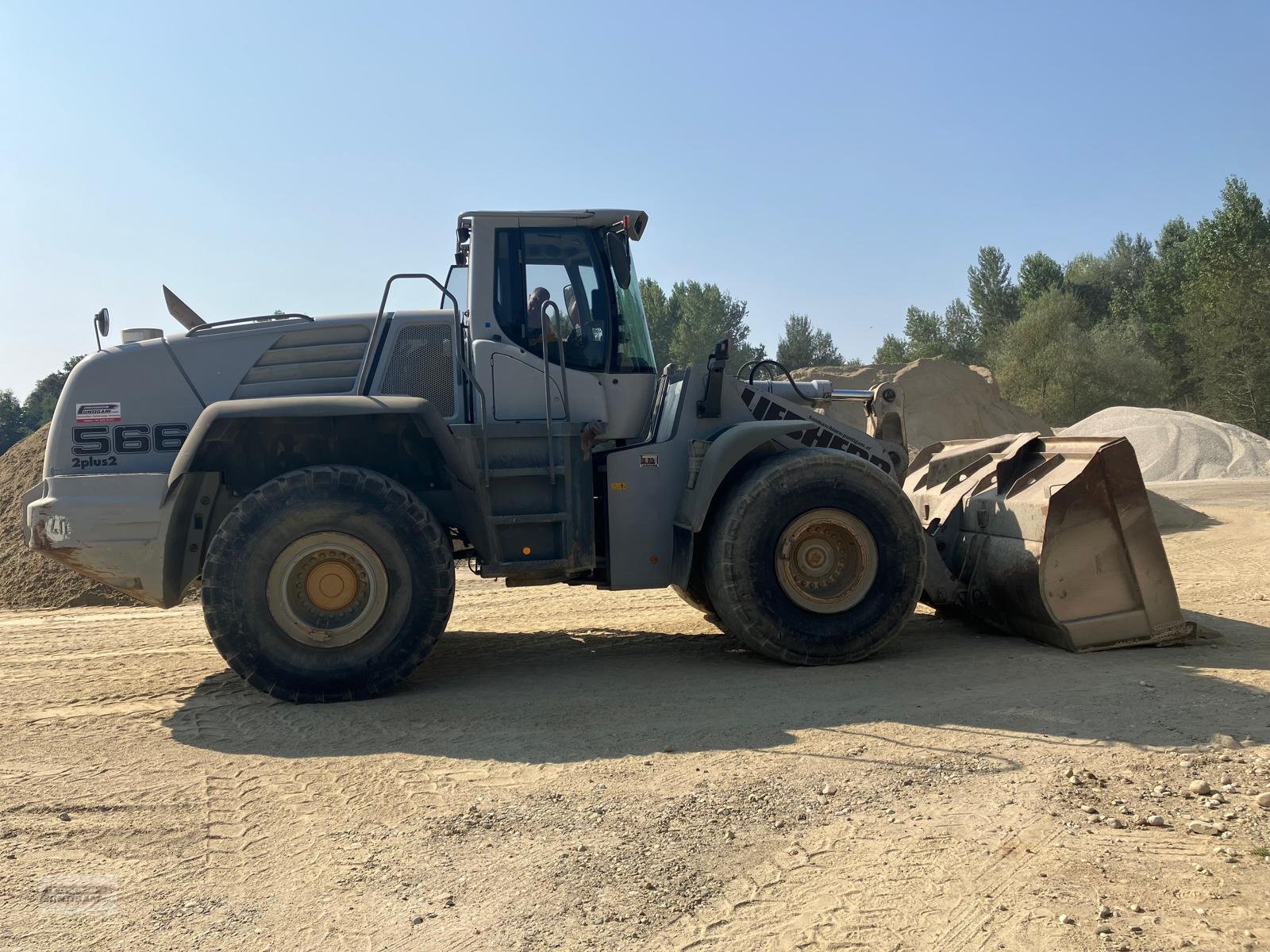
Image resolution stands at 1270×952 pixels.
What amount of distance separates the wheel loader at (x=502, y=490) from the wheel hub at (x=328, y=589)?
0.04 ft

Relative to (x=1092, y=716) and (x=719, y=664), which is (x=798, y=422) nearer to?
(x=719, y=664)

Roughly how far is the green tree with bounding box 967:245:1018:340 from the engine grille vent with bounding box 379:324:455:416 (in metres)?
58.0

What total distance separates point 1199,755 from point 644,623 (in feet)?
15.0

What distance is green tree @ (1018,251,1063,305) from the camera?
59156 millimetres

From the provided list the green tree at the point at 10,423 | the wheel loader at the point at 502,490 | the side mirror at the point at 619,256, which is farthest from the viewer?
the green tree at the point at 10,423

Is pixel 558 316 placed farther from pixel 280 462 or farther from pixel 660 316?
pixel 660 316

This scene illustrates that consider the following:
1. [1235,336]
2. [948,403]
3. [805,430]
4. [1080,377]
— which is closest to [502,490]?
[805,430]

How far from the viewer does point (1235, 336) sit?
37031 mm

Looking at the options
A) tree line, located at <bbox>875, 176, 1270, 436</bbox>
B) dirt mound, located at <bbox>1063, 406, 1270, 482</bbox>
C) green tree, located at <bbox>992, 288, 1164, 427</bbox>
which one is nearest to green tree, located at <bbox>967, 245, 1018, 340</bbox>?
tree line, located at <bbox>875, 176, 1270, 436</bbox>

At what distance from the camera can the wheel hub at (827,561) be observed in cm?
Result: 652

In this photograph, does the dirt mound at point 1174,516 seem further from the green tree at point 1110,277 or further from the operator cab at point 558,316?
the green tree at point 1110,277
